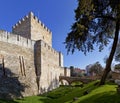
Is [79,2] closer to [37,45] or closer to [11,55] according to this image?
[11,55]

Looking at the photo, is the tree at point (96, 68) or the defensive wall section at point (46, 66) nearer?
the defensive wall section at point (46, 66)

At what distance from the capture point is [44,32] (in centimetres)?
4053

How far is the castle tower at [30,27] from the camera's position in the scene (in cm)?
3656

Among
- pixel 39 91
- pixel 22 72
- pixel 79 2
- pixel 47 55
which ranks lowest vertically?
pixel 39 91

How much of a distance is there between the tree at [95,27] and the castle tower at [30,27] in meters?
15.3

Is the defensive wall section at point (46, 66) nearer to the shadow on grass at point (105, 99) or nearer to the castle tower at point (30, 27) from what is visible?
the castle tower at point (30, 27)

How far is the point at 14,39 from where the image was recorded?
2708 centimetres

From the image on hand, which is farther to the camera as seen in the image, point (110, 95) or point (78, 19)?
point (78, 19)

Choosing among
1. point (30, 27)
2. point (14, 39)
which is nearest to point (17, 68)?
point (14, 39)

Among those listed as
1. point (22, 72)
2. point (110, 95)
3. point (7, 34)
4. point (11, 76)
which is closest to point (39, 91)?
point (22, 72)

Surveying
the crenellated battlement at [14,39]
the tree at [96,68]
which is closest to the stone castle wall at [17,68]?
the crenellated battlement at [14,39]

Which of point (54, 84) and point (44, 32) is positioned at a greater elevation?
point (44, 32)

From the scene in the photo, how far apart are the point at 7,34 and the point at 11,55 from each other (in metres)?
2.02

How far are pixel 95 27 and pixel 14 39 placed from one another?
29.3 feet
